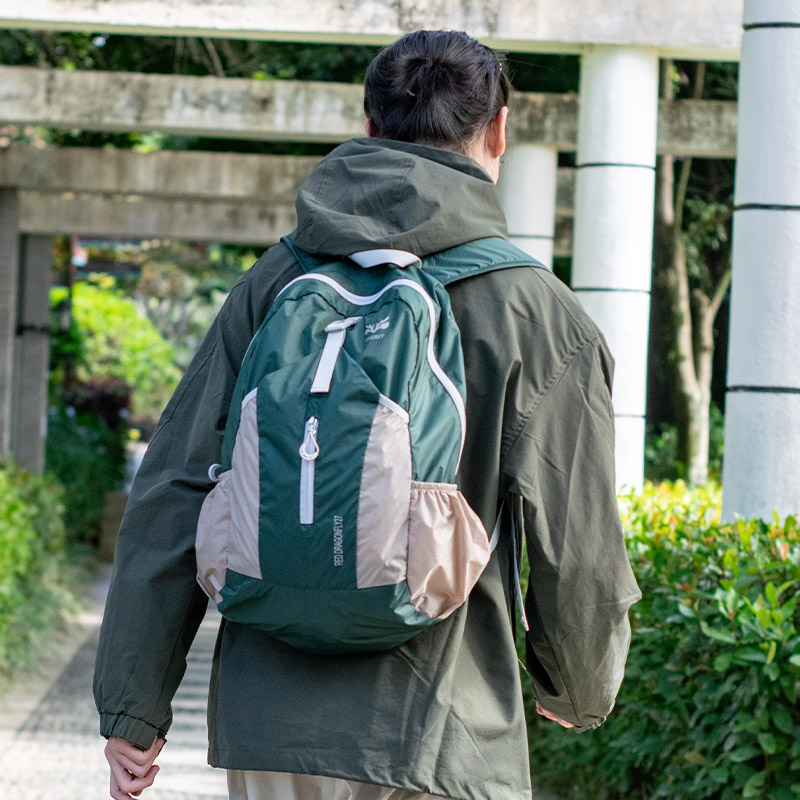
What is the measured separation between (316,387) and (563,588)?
476mm

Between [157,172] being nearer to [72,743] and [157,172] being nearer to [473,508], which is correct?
[72,743]

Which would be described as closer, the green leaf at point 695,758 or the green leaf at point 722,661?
the green leaf at point 722,661

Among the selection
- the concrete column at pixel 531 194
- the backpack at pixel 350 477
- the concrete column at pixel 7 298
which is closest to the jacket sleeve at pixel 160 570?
the backpack at pixel 350 477

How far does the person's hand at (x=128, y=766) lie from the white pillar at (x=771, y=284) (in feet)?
10.3

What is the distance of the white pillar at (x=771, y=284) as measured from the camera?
4598mm

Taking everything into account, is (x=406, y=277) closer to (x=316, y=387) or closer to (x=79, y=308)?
(x=316, y=387)

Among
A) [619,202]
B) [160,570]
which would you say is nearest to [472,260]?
[160,570]

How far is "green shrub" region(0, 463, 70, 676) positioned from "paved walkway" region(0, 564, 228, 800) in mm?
276

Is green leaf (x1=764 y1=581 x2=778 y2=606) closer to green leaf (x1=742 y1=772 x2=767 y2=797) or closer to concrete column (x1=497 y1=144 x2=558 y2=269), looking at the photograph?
green leaf (x1=742 y1=772 x2=767 y2=797)

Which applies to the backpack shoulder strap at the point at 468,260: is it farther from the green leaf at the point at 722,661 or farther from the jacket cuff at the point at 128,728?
the green leaf at the point at 722,661

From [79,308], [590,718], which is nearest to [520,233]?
[590,718]

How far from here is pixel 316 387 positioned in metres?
1.68

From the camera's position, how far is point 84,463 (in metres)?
15.4

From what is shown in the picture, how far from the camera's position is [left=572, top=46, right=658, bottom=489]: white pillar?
20.7ft
